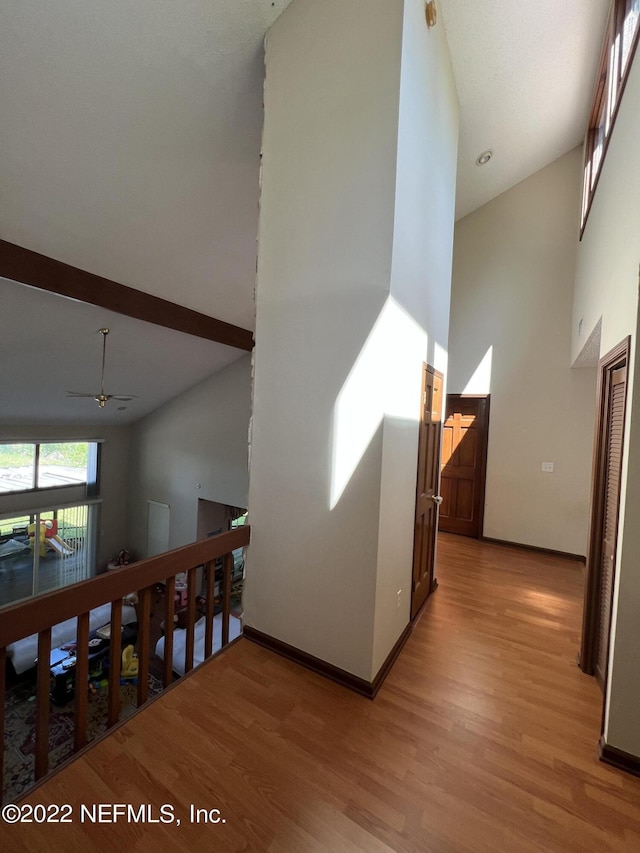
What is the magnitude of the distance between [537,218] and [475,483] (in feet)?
10.8

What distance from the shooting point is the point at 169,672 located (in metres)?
1.84

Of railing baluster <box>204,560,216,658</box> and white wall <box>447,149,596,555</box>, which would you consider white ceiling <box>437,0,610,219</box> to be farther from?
railing baluster <box>204,560,216,658</box>

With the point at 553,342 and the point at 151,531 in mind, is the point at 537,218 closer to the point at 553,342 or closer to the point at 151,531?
the point at 553,342

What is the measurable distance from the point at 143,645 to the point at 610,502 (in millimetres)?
2636

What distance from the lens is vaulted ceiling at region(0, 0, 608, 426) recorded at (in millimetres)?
1967

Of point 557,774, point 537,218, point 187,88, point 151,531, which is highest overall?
point 537,218

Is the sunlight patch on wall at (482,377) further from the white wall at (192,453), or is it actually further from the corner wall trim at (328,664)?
the white wall at (192,453)

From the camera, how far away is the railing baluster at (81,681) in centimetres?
142

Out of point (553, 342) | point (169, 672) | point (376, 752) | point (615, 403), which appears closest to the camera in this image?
point (376, 752)

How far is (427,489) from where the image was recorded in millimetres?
2734

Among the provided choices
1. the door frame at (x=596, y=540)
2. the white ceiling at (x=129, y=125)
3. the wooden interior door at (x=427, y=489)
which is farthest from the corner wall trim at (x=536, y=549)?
the white ceiling at (x=129, y=125)

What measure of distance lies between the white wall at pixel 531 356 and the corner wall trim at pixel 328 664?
9.24 feet

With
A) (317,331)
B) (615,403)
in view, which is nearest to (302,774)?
(317,331)

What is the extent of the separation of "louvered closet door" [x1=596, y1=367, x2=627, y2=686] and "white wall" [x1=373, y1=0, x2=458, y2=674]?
1.07 meters
